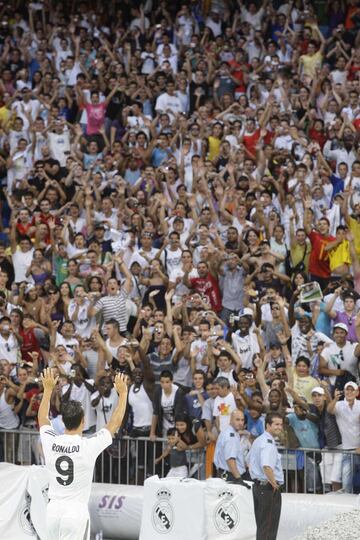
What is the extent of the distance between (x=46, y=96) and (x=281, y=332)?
367 inches

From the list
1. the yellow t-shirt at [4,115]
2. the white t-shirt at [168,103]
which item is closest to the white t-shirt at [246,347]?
the white t-shirt at [168,103]

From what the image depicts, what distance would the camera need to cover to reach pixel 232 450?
15109 mm

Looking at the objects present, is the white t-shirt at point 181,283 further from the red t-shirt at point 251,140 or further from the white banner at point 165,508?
the white banner at point 165,508

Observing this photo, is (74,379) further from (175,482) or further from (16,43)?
(16,43)

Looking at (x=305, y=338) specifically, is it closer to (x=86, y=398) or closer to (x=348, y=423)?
(x=348, y=423)

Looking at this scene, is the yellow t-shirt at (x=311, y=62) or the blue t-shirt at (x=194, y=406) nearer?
the blue t-shirt at (x=194, y=406)

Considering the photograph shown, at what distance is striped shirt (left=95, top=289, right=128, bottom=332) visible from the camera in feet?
60.8

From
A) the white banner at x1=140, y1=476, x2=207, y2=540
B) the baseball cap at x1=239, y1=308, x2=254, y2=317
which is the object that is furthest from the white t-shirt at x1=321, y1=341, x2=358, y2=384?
the white banner at x1=140, y1=476, x2=207, y2=540

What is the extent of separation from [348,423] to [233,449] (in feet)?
4.58

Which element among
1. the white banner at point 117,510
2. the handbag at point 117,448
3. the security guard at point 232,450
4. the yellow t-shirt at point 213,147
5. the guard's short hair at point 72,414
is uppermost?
the yellow t-shirt at point 213,147

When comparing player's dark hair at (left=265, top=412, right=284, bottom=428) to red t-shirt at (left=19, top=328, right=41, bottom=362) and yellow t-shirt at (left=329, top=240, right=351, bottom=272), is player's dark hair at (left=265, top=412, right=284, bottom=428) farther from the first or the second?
yellow t-shirt at (left=329, top=240, right=351, bottom=272)

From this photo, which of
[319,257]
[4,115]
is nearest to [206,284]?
[319,257]

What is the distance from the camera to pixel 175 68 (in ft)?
82.8

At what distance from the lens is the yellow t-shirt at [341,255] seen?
19.2 meters
